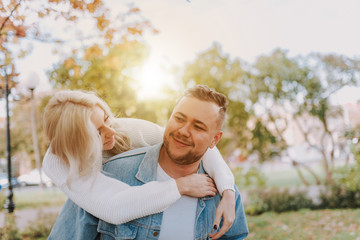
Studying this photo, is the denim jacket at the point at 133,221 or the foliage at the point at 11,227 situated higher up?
the denim jacket at the point at 133,221

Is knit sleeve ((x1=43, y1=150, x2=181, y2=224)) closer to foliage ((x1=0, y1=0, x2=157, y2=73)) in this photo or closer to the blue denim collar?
the blue denim collar

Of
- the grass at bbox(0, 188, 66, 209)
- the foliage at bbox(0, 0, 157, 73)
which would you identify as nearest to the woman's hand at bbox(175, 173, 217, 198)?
the foliage at bbox(0, 0, 157, 73)

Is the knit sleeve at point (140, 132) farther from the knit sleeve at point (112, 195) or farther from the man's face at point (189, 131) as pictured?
the knit sleeve at point (112, 195)

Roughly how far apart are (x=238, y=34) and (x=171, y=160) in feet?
23.2

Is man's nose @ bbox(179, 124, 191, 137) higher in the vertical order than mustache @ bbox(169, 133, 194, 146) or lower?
higher

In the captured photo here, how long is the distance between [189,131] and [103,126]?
1.45 ft

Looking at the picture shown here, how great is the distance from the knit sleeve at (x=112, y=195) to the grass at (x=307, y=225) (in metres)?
5.26

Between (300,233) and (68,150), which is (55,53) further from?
(300,233)

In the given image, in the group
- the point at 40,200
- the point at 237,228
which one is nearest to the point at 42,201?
the point at 40,200

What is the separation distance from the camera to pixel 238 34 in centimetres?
851

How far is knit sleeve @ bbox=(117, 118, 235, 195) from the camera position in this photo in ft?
6.43

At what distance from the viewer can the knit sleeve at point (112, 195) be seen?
1636mm

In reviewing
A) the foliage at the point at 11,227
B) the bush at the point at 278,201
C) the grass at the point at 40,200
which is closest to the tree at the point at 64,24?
the foliage at the point at 11,227

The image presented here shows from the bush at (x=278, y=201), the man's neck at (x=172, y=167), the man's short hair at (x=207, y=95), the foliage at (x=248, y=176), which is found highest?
the man's short hair at (x=207, y=95)
